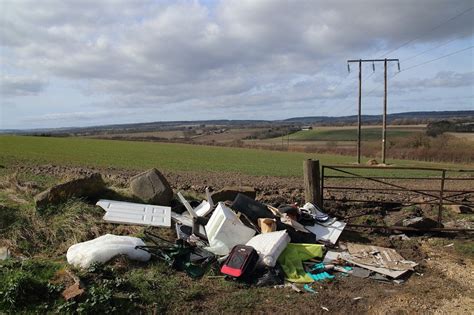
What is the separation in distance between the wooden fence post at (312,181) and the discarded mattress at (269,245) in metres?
2.52

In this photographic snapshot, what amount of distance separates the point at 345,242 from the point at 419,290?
7.60 ft

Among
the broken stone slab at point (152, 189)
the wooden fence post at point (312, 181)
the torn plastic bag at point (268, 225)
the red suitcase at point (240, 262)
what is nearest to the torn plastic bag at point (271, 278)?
the red suitcase at point (240, 262)

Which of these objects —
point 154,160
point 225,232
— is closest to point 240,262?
point 225,232

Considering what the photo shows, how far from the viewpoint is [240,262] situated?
6094mm

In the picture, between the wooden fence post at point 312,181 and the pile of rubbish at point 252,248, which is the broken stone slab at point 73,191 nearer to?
the pile of rubbish at point 252,248

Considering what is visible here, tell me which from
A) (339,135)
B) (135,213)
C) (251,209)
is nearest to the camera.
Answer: (251,209)

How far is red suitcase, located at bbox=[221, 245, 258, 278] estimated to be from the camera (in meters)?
5.99

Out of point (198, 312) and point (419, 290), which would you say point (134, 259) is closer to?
point (198, 312)

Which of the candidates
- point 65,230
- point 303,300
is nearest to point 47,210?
point 65,230

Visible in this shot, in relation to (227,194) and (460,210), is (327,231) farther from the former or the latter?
(460,210)

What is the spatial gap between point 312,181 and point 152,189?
374 centimetres

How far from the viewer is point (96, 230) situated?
755 centimetres

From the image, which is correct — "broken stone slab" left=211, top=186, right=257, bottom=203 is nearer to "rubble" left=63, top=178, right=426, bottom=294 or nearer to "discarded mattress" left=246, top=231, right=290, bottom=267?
"rubble" left=63, top=178, right=426, bottom=294

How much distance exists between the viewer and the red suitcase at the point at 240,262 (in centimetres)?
599
